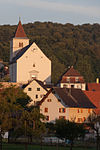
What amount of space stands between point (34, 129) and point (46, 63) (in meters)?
52.8

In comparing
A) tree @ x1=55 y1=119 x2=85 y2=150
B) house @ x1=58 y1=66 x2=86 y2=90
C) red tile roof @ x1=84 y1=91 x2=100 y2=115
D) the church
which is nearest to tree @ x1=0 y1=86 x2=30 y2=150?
tree @ x1=55 y1=119 x2=85 y2=150

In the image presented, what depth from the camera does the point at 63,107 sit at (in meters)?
82.9

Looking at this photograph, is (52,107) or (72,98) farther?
(72,98)

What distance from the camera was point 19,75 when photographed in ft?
353

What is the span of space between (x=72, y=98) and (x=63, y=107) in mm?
3203

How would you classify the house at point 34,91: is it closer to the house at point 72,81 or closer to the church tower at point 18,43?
the house at point 72,81

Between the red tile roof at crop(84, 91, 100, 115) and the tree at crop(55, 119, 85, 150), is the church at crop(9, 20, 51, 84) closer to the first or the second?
the red tile roof at crop(84, 91, 100, 115)

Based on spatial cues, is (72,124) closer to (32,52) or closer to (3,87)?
(3,87)

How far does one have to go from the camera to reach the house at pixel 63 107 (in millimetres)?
82887

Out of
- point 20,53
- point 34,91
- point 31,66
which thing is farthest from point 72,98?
point 20,53

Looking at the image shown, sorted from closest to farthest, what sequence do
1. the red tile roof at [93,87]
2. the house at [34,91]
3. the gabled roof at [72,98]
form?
the gabled roof at [72,98]
the house at [34,91]
the red tile roof at [93,87]

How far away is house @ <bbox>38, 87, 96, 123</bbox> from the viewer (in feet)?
272

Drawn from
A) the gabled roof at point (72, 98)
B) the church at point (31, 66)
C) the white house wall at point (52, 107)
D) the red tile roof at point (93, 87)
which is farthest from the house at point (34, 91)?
the red tile roof at point (93, 87)

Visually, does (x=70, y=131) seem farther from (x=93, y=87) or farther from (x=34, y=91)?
(x=93, y=87)
